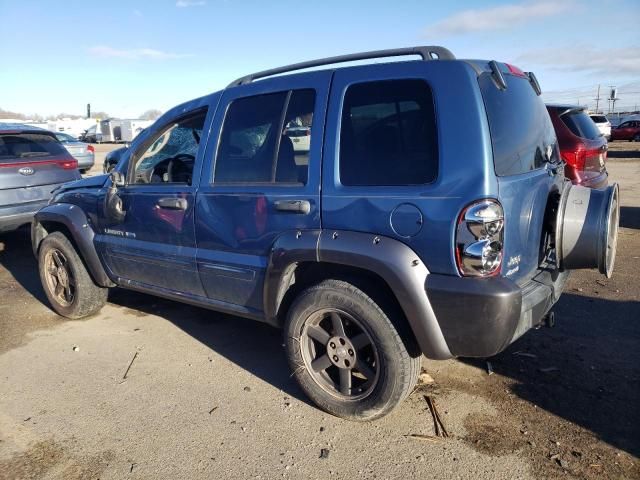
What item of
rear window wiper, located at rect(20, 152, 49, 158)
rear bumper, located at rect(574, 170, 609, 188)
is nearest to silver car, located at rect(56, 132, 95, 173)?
rear window wiper, located at rect(20, 152, 49, 158)

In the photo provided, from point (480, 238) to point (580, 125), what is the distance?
4.70m

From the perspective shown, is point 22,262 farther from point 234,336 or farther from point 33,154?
point 234,336

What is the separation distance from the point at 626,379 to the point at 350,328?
1882 mm

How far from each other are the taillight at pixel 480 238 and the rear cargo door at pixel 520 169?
0.19ft

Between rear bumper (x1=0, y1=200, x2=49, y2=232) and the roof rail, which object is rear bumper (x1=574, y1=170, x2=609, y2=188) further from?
rear bumper (x1=0, y1=200, x2=49, y2=232)

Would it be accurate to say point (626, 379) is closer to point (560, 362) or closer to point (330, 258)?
point (560, 362)

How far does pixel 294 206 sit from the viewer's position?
3086 mm

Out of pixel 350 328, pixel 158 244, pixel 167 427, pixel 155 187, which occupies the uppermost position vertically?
pixel 155 187

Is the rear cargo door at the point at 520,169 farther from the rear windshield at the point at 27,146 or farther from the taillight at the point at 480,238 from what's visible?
the rear windshield at the point at 27,146

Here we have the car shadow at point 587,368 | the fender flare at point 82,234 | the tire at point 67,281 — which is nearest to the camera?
the car shadow at point 587,368

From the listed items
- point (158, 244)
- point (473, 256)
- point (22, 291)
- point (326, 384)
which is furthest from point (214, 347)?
point (22, 291)

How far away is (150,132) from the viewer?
409 cm

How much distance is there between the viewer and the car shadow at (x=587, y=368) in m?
3.02

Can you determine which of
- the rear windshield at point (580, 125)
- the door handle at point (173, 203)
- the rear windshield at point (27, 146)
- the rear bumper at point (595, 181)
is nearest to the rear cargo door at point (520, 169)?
the door handle at point (173, 203)
